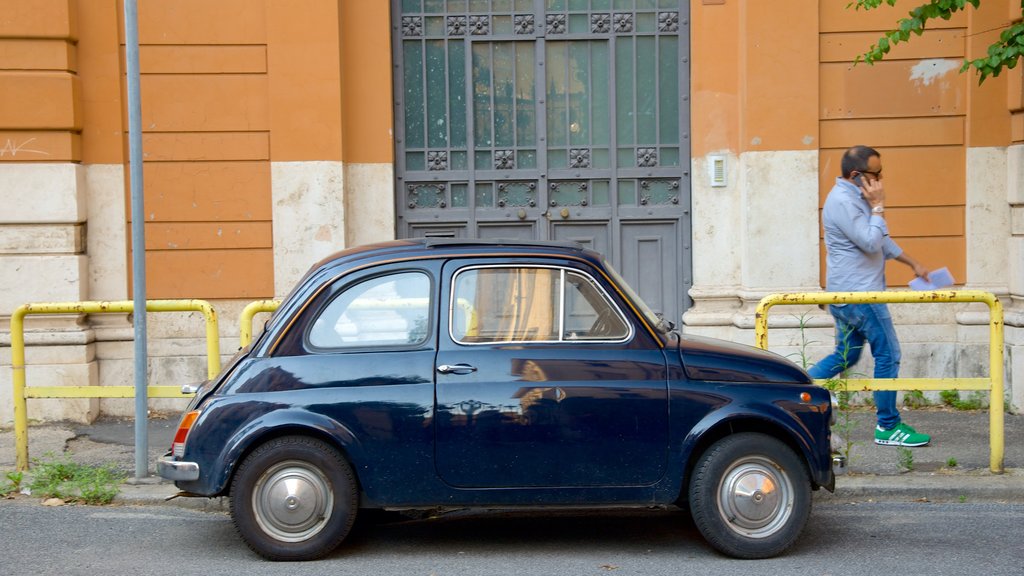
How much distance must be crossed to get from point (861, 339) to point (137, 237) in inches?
186

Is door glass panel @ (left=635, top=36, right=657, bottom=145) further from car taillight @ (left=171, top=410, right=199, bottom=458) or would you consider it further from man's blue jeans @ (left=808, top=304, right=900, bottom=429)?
car taillight @ (left=171, top=410, right=199, bottom=458)

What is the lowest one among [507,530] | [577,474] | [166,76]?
[507,530]

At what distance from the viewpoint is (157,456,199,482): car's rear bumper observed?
220 inches

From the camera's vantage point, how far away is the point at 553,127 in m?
10.1

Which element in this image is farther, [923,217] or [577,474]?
[923,217]

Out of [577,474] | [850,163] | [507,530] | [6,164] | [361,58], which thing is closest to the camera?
[577,474]

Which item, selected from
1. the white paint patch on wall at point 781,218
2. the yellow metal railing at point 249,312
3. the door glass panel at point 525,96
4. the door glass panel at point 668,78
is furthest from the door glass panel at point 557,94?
the yellow metal railing at point 249,312

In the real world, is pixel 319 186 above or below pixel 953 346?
above

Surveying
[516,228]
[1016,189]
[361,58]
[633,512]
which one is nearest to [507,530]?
[633,512]

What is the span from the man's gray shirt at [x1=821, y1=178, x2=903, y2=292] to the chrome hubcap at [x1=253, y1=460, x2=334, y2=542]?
152 inches

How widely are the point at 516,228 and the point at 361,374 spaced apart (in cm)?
468

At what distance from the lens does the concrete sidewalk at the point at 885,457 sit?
6855 mm

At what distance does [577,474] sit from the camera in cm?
563

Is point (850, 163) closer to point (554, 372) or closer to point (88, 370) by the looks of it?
point (554, 372)
